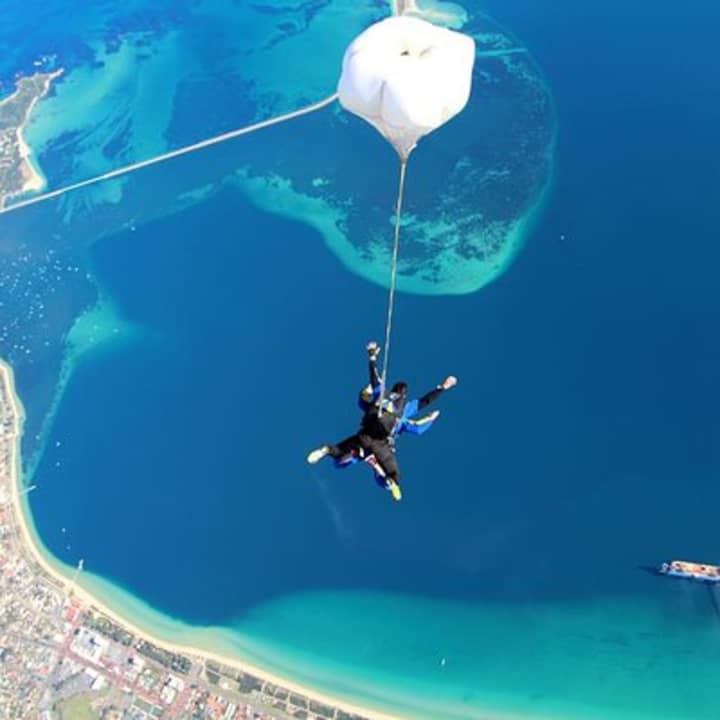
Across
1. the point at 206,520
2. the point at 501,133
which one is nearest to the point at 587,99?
the point at 501,133

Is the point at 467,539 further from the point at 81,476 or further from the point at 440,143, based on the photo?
the point at 440,143

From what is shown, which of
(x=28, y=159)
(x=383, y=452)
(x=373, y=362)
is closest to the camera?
(x=373, y=362)

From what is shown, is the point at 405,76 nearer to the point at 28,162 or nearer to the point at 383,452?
the point at 383,452

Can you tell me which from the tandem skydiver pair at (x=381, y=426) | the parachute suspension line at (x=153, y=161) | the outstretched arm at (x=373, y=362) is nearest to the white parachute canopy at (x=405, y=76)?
the outstretched arm at (x=373, y=362)

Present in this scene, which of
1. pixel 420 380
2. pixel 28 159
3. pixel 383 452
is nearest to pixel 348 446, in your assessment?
pixel 383 452

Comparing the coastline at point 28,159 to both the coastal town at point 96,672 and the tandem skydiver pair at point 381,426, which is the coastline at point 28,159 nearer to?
the coastal town at point 96,672

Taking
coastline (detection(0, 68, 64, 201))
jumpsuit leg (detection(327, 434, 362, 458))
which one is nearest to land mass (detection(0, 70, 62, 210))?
coastline (detection(0, 68, 64, 201))
